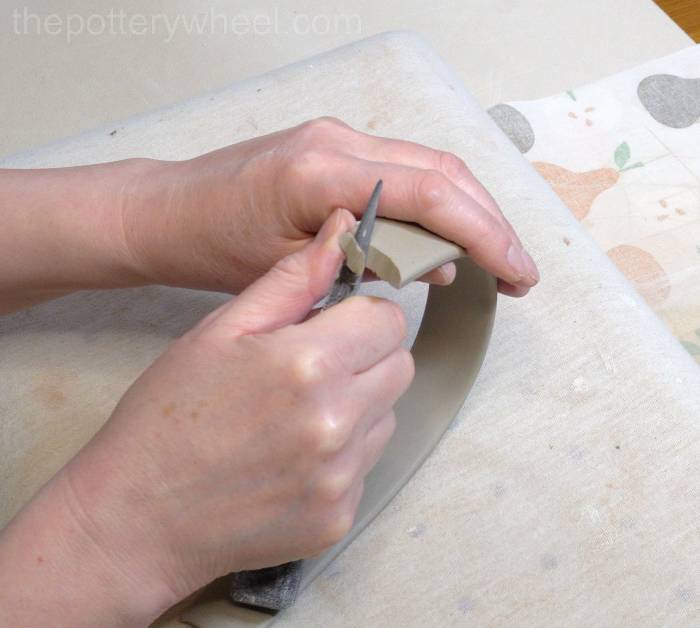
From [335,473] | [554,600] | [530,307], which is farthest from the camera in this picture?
[530,307]

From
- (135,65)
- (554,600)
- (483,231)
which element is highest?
(483,231)

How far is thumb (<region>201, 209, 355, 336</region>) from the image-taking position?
1.40 ft

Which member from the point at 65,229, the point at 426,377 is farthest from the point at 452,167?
the point at 65,229

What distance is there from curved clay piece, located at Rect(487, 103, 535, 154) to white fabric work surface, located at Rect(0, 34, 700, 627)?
1.10ft

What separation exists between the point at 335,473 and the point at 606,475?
24 cm

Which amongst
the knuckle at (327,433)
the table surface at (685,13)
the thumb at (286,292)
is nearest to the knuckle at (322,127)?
the thumb at (286,292)

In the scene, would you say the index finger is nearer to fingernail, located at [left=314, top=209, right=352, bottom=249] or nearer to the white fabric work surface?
fingernail, located at [left=314, top=209, right=352, bottom=249]

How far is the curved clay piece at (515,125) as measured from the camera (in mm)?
1027

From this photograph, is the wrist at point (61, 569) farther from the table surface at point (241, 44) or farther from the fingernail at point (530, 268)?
the table surface at point (241, 44)

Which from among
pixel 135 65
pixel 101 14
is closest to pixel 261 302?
pixel 135 65

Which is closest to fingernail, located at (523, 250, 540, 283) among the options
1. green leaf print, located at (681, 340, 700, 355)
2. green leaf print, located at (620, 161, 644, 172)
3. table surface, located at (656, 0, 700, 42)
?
green leaf print, located at (681, 340, 700, 355)

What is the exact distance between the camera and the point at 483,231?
0.49 metres

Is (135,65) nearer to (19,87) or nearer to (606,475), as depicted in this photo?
(19,87)

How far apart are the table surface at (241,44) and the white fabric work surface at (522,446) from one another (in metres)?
0.47
